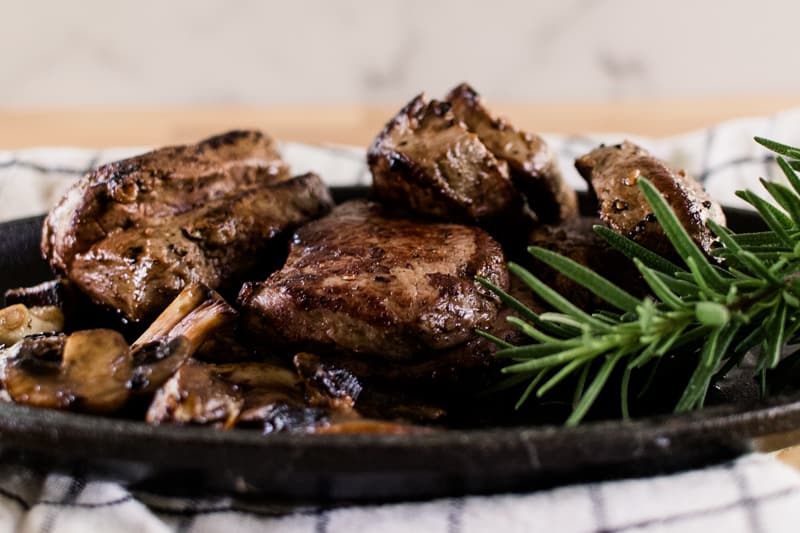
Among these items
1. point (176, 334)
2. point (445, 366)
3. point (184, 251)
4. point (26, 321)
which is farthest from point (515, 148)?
point (26, 321)

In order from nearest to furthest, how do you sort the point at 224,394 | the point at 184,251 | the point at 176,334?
1. the point at 224,394
2. the point at 176,334
3. the point at 184,251

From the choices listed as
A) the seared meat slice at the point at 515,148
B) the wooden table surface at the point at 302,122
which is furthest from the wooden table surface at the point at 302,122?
the seared meat slice at the point at 515,148

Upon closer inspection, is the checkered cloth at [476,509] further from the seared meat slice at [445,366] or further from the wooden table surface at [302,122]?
the wooden table surface at [302,122]

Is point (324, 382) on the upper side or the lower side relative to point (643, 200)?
lower

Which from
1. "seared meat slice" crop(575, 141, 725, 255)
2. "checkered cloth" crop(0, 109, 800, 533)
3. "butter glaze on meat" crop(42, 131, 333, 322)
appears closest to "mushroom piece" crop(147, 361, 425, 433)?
"checkered cloth" crop(0, 109, 800, 533)

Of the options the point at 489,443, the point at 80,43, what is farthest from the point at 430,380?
the point at 80,43

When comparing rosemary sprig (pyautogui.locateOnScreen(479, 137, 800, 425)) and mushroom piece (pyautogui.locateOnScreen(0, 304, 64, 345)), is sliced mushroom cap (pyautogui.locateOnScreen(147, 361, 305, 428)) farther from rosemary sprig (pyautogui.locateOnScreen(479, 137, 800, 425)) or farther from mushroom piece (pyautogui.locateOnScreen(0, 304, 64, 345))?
mushroom piece (pyautogui.locateOnScreen(0, 304, 64, 345))

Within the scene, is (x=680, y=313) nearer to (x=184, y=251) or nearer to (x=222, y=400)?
(x=222, y=400)
